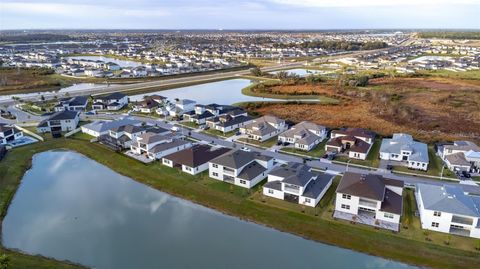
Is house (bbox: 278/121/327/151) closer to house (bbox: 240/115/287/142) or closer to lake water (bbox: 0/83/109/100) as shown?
house (bbox: 240/115/287/142)

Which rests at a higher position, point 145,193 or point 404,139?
point 404,139

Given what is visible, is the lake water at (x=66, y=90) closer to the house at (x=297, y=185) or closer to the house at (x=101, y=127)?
the house at (x=101, y=127)

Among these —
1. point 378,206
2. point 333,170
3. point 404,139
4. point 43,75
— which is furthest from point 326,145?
point 43,75

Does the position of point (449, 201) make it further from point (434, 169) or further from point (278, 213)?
point (278, 213)

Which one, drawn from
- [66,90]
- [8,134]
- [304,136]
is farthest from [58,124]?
[66,90]

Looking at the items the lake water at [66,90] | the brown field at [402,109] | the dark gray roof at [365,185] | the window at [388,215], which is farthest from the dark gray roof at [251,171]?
the lake water at [66,90]

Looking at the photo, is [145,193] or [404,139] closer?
[145,193]

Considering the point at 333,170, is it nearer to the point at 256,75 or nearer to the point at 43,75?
the point at 256,75

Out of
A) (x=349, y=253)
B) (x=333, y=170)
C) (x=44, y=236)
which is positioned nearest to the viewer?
(x=349, y=253)

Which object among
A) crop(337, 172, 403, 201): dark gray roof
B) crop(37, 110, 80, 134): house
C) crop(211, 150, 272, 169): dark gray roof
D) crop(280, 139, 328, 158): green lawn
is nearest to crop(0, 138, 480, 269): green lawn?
crop(211, 150, 272, 169): dark gray roof
